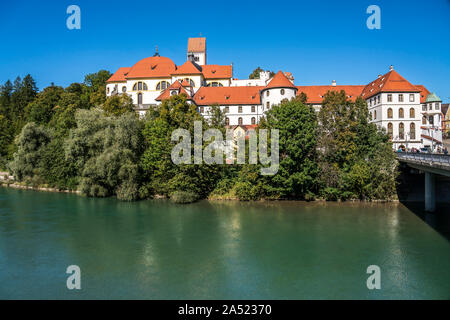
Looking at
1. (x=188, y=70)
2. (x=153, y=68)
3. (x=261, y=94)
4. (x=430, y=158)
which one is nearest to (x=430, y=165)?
(x=430, y=158)

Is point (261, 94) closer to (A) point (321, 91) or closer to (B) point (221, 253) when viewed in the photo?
(A) point (321, 91)

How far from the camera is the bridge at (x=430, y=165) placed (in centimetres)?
1667

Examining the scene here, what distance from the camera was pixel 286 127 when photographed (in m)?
25.6

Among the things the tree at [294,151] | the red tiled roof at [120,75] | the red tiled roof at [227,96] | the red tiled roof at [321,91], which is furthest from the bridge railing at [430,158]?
the red tiled roof at [120,75]

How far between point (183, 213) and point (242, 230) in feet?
18.8

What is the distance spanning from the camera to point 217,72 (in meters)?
54.2

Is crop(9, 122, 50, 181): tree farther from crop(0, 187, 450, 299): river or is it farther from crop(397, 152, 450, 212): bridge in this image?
crop(397, 152, 450, 212): bridge

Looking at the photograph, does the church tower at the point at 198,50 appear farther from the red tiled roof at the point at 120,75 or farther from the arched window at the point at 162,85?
the arched window at the point at 162,85

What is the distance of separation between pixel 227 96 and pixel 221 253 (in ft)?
111

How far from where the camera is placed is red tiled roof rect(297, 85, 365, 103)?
146ft

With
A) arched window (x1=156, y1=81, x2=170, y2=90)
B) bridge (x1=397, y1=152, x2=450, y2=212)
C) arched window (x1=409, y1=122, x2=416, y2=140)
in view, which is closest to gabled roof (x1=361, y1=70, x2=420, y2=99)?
arched window (x1=409, y1=122, x2=416, y2=140)

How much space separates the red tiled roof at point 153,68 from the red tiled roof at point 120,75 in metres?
2.02

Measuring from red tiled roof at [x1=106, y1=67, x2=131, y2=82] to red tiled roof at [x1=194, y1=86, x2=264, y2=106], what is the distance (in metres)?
13.8

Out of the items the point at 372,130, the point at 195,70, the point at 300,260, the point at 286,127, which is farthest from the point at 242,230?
the point at 195,70
